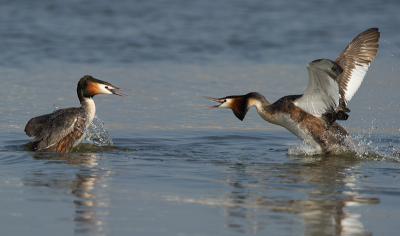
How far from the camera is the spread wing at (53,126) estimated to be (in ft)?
24.8

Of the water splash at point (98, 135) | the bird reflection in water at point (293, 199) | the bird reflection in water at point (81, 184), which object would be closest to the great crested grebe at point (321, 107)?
the bird reflection in water at point (293, 199)

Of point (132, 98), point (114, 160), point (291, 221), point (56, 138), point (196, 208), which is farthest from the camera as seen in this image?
point (132, 98)

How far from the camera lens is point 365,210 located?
500cm

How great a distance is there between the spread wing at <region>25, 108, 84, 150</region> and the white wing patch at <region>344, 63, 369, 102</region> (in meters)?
3.86

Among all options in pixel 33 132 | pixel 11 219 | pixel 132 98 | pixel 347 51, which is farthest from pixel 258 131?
pixel 11 219

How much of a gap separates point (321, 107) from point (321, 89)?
20.2 inches

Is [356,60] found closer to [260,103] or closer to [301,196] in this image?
[260,103]

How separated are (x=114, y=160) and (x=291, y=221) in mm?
3079

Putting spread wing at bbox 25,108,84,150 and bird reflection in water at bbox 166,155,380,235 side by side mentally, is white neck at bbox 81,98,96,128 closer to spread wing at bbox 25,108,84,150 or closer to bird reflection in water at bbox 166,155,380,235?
spread wing at bbox 25,108,84,150

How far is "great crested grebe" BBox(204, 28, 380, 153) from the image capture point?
7.80 metres

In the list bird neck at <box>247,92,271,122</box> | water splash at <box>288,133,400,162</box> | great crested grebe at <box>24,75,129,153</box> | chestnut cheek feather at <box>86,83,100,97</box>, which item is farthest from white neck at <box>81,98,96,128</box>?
water splash at <box>288,133,400,162</box>

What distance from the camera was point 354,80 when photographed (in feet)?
26.5

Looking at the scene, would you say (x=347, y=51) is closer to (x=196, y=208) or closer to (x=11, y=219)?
(x=196, y=208)

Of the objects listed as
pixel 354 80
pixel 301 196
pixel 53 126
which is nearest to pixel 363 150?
pixel 354 80
